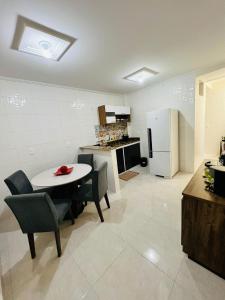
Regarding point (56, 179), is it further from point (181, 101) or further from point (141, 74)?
point (181, 101)

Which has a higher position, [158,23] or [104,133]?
[158,23]

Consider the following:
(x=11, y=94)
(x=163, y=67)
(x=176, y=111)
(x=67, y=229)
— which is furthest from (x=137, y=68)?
(x=67, y=229)

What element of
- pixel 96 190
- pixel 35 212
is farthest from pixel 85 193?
pixel 35 212

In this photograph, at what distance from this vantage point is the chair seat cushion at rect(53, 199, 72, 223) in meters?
1.74

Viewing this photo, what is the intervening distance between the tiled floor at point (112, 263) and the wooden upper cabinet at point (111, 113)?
2550mm

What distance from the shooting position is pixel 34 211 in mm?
1510

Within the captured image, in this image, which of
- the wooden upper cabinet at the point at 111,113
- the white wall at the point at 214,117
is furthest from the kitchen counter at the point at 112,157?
the white wall at the point at 214,117

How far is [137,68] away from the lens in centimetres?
269

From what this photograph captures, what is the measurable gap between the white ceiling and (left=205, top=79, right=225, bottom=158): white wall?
226cm

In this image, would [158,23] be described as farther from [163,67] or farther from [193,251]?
[193,251]

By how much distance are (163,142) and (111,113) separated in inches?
67.8

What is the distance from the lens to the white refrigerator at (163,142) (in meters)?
3.26

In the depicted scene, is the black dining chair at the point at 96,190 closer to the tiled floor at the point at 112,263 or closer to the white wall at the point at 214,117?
the tiled floor at the point at 112,263

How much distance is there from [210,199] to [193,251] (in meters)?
0.65
